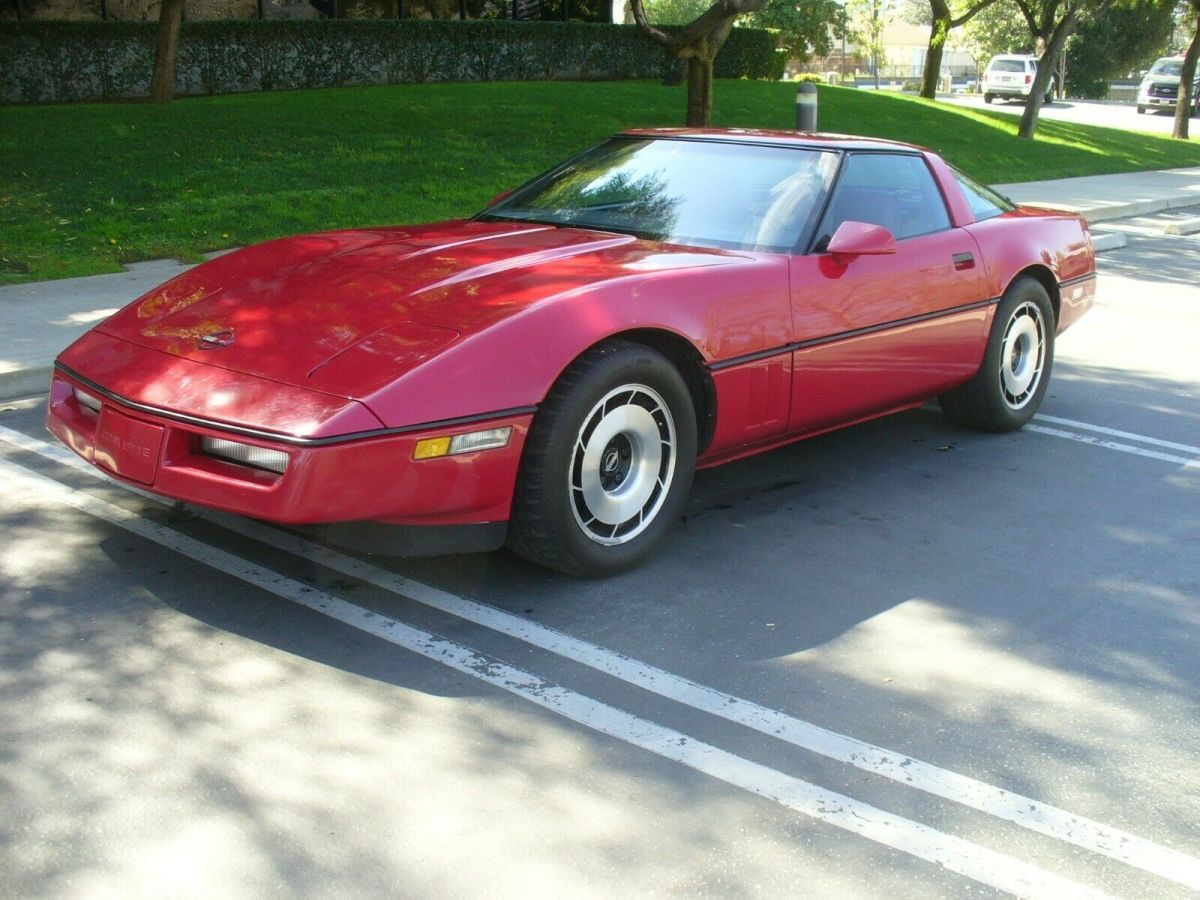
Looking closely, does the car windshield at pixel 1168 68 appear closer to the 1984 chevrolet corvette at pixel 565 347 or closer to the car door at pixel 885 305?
the 1984 chevrolet corvette at pixel 565 347

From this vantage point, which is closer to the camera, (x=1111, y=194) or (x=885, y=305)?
(x=885, y=305)

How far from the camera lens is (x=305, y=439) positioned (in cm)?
368

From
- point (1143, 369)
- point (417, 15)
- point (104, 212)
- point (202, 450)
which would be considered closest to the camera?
point (202, 450)

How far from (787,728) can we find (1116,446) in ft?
11.7

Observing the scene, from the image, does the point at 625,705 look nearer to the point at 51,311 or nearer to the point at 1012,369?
the point at 1012,369

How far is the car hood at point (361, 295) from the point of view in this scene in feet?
13.1

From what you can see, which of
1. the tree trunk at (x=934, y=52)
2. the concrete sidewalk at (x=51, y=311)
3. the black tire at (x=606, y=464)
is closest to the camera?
the black tire at (x=606, y=464)

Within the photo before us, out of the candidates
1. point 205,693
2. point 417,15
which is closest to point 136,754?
point 205,693

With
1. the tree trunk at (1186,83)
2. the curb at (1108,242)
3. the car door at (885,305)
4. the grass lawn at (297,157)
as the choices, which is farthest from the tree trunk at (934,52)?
the car door at (885,305)

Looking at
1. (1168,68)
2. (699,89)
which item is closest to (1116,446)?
(699,89)

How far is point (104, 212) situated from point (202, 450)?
27.4ft

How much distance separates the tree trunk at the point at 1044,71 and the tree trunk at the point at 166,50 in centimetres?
1452

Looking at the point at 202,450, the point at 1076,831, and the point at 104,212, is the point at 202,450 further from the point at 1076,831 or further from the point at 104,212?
the point at 104,212

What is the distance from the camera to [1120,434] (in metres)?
6.59
